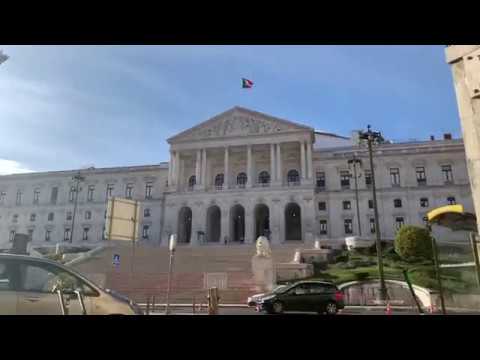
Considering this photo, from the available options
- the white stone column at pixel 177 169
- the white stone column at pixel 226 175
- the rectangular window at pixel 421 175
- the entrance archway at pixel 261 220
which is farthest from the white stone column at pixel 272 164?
the rectangular window at pixel 421 175

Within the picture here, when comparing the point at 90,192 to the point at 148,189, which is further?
the point at 90,192

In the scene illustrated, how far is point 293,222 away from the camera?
2060 inches

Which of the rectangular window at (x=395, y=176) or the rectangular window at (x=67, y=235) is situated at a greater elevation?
the rectangular window at (x=395, y=176)

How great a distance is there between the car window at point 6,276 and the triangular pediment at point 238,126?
48444mm

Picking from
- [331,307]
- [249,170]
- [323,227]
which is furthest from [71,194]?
[331,307]

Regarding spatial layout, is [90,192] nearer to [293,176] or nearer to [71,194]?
[71,194]

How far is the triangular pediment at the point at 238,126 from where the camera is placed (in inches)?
2064

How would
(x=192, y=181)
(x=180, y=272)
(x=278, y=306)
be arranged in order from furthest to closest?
1. (x=192, y=181)
2. (x=180, y=272)
3. (x=278, y=306)

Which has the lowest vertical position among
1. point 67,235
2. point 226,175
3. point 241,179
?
point 67,235

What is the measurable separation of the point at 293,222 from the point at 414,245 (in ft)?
80.2

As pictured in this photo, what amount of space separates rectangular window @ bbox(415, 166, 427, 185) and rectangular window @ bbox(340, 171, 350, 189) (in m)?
8.68

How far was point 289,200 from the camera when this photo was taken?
163ft

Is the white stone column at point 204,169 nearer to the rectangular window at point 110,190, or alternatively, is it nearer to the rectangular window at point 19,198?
the rectangular window at point 110,190

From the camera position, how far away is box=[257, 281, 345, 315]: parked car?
1652 centimetres
